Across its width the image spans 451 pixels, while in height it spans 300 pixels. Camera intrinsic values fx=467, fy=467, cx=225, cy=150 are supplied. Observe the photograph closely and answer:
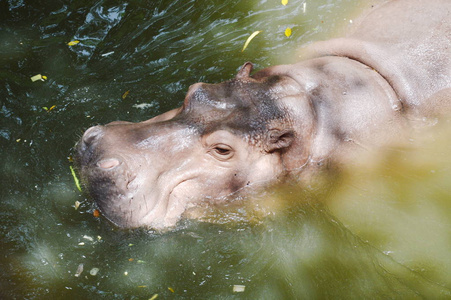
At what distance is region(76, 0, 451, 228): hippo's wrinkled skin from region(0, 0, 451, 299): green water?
330 millimetres

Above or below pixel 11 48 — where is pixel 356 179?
below

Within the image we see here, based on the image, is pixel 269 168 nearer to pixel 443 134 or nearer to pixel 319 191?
pixel 319 191

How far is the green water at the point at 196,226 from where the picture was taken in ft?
14.2

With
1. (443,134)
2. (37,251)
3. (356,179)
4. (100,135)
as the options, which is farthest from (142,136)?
(443,134)

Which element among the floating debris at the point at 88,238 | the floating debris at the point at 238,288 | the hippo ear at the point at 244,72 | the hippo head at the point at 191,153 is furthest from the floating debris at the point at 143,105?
the floating debris at the point at 238,288

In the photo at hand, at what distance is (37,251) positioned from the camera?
454 centimetres

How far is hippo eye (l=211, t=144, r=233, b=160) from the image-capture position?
4250 millimetres

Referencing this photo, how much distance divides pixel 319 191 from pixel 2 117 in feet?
13.5

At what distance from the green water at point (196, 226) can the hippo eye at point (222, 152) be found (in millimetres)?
621

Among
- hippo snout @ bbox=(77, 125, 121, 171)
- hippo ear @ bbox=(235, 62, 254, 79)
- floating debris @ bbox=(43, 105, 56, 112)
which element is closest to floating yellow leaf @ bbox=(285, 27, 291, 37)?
hippo ear @ bbox=(235, 62, 254, 79)

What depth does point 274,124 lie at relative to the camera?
445 cm

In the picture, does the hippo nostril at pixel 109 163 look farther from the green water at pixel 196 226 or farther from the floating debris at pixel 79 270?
the floating debris at pixel 79 270

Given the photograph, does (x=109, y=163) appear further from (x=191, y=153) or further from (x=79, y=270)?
(x=79, y=270)

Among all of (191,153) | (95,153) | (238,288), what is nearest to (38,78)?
(95,153)
